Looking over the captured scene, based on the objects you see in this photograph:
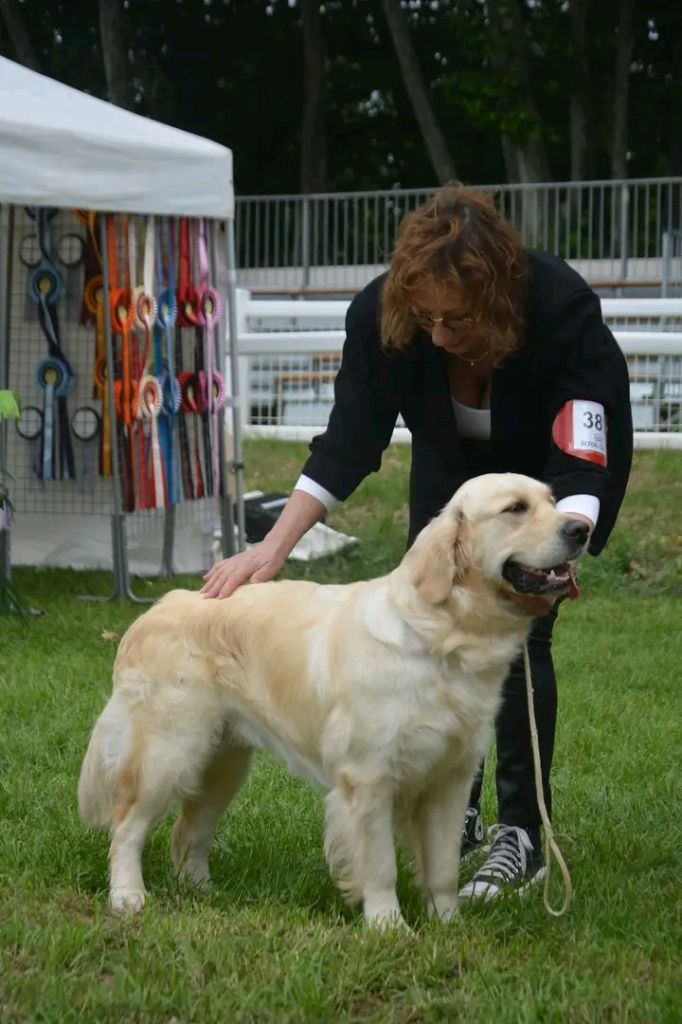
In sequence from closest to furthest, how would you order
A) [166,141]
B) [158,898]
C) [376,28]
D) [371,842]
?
[371,842] < [158,898] < [166,141] < [376,28]

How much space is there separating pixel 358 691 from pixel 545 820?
2.05 feet

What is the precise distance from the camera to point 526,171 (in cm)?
2094

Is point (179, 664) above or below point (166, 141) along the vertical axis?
below

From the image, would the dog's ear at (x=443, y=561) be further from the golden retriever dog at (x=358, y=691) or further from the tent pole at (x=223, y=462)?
the tent pole at (x=223, y=462)

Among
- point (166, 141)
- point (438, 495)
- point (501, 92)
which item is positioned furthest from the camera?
point (501, 92)

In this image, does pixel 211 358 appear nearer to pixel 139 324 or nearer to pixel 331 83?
pixel 139 324

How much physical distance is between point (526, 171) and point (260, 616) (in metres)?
18.0

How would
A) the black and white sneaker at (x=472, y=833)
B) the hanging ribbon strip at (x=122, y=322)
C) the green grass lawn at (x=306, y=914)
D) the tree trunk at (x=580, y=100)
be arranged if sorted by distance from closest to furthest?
the green grass lawn at (x=306, y=914) → the black and white sneaker at (x=472, y=833) → the hanging ribbon strip at (x=122, y=322) → the tree trunk at (x=580, y=100)

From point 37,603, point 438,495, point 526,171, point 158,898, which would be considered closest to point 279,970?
point 158,898

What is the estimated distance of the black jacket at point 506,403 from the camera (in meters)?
3.82

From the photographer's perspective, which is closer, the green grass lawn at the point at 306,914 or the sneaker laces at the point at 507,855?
the green grass lawn at the point at 306,914

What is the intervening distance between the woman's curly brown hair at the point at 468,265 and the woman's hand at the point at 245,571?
70 centimetres

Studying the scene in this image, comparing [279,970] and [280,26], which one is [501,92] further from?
[279,970]

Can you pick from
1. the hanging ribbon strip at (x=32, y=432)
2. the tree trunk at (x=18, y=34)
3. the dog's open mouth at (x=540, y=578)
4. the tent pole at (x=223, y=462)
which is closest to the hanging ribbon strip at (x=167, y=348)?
the tent pole at (x=223, y=462)
